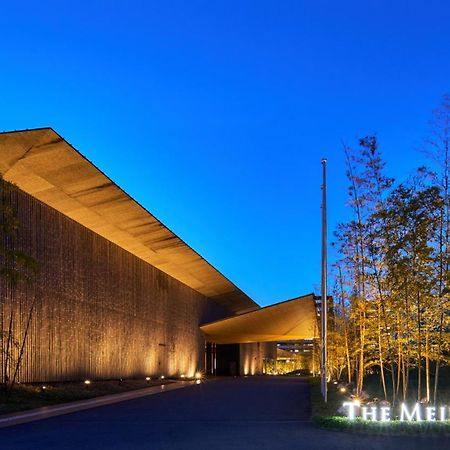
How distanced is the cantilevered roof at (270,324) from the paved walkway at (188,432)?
939 inches

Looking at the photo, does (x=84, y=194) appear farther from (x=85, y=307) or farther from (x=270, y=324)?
(x=270, y=324)

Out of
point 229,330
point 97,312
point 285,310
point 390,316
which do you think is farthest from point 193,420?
point 229,330

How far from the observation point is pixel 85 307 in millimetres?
23672

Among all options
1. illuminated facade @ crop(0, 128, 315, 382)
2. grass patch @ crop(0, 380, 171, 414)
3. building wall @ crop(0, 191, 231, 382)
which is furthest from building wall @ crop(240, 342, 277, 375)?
grass patch @ crop(0, 380, 171, 414)

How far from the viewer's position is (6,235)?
683 inches

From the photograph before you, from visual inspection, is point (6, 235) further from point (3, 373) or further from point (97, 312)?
point (97, 312)

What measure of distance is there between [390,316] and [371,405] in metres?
2.54

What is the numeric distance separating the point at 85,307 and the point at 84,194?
4.69 meters

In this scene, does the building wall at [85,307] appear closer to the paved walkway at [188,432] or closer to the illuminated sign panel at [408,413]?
the paved walkway at [188,432]

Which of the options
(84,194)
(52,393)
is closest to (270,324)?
(84,194)

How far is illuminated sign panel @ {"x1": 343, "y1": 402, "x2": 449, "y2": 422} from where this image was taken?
11289mm

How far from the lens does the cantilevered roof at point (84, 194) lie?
16.6 metres

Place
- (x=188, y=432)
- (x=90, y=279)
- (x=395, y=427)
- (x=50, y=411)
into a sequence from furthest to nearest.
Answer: (x=90, y=279)
(x=50, y=411)
(x=188, y=432)
(x=395, y=427)

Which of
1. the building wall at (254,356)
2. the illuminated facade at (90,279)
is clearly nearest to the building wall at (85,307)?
the illuminated facade at (90,279)
